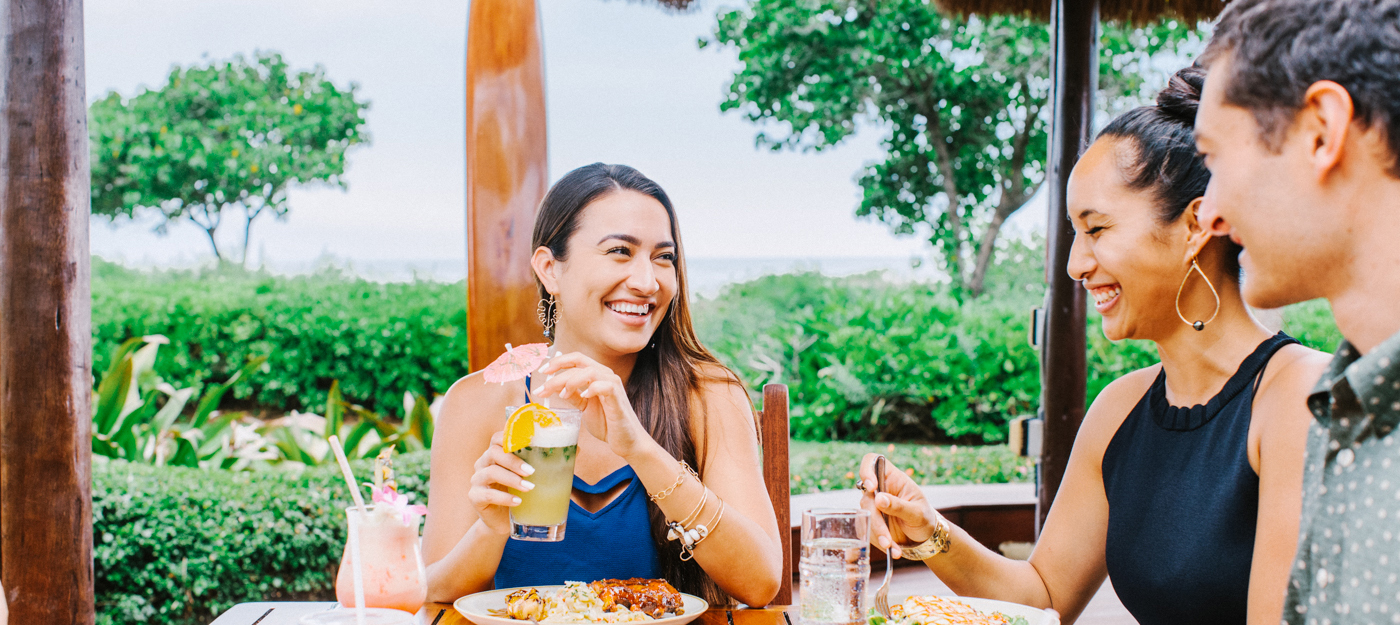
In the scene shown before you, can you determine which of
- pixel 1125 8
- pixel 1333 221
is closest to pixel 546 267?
pixel 1333 221

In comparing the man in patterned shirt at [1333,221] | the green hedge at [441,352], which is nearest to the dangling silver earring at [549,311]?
the man in patterned shirt at [1333,221]

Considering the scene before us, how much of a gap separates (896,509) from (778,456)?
51 centimetres

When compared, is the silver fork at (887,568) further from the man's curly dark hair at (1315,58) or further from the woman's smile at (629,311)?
the man's curly dark hair at (1315,58)

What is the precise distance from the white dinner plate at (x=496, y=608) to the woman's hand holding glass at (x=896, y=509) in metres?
0.31

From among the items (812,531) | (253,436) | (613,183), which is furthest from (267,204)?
(812,531)

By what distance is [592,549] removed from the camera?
6.13 feet

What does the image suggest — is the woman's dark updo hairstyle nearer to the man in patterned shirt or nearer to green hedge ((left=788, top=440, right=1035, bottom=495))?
the man in patterned shirt

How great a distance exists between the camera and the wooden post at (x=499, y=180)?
3039 mm

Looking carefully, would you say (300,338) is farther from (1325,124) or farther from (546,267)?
(1325,124)

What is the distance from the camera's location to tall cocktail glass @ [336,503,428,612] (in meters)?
1.41

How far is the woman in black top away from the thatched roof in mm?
2867

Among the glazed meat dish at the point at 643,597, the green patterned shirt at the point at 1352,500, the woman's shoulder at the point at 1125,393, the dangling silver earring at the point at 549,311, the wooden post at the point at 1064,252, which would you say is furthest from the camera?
the wooden post at the point at 1064,252

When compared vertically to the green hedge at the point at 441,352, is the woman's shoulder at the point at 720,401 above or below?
above

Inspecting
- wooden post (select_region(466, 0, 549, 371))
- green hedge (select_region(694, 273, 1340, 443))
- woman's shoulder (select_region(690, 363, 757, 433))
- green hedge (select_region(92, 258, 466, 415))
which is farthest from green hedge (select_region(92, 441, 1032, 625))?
green hedge (select_region(694, 273, 1340, 443))
